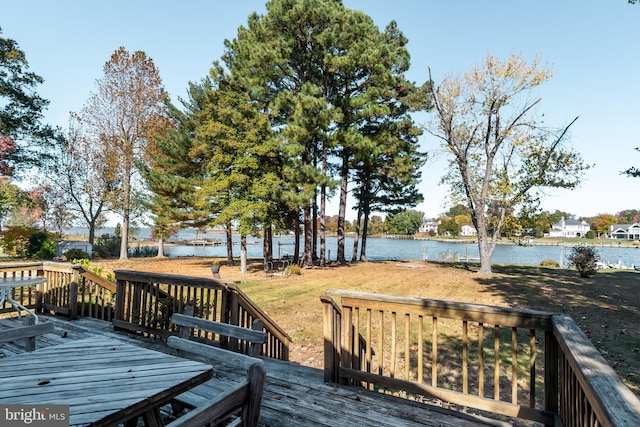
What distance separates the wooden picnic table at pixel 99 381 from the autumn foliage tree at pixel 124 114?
69.0 feet

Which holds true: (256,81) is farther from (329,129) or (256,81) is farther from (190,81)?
(190,81)

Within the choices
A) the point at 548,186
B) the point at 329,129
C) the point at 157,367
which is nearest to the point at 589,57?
the point at 548,186

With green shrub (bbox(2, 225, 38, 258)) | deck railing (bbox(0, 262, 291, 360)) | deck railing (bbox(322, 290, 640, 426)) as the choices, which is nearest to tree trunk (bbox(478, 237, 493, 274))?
deck railing (bbox(322, 290, 640, 426))

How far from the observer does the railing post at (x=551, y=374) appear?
2.48 meters

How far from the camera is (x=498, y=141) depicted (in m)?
15.3

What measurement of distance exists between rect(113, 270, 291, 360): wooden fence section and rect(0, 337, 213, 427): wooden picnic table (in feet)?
6.47

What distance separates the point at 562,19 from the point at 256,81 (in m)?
12.7

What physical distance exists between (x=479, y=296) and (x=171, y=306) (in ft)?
30.3

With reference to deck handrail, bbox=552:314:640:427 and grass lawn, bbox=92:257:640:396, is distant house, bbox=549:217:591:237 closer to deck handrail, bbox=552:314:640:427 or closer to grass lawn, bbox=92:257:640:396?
grass lawn, bbox=92:257:640:396

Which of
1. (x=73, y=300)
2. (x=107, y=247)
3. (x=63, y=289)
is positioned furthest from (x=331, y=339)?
(x=107, y=247)

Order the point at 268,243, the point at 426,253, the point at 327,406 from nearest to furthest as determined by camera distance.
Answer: the point at 327,406 → the point at 268,243 → the point at 426,253

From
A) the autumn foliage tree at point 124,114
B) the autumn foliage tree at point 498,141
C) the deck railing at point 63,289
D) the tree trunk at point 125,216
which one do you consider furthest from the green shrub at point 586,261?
the tree trunk at point 125,216

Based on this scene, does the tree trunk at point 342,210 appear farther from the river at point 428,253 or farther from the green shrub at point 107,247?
the green shrub at point 107,247

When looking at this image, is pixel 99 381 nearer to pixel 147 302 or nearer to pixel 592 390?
pixel 592 390
